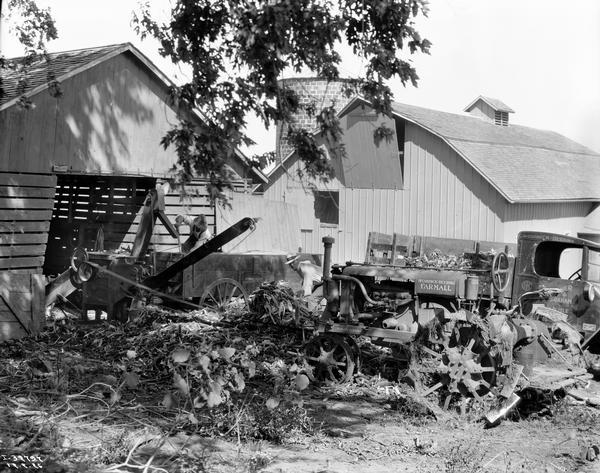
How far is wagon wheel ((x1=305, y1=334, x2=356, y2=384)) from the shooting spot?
32.1ft

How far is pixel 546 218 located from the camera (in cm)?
2678

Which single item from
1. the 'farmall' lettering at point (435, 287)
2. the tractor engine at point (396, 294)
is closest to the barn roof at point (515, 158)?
the tractor engine at point (396, 294)

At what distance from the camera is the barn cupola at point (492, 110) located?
36531 mm

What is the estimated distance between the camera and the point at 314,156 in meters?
8.13

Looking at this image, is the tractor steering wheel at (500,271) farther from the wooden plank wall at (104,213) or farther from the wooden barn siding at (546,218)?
the wooden barn siding at (546,218)

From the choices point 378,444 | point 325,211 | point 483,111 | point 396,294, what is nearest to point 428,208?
point 325,211

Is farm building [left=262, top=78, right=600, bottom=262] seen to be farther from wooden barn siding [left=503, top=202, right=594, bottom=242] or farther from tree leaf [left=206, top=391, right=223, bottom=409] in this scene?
tree leaf [left=206, top=391, right=223, bottom=409]

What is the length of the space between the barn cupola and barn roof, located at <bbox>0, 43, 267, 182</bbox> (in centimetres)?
2052

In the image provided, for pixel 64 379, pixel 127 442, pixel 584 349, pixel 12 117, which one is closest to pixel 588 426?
pixel 584 349

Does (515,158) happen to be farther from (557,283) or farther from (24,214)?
(24,214)

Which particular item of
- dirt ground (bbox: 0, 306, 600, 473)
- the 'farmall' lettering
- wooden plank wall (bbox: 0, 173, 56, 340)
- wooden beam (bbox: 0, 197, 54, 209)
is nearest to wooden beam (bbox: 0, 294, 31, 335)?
dirt ground (bbox: 0, 306, 600, 473)

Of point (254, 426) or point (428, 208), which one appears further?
point (428, 208)

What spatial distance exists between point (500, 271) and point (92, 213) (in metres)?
12.7

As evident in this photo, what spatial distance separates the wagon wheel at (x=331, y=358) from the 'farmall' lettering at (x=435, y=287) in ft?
3.64
